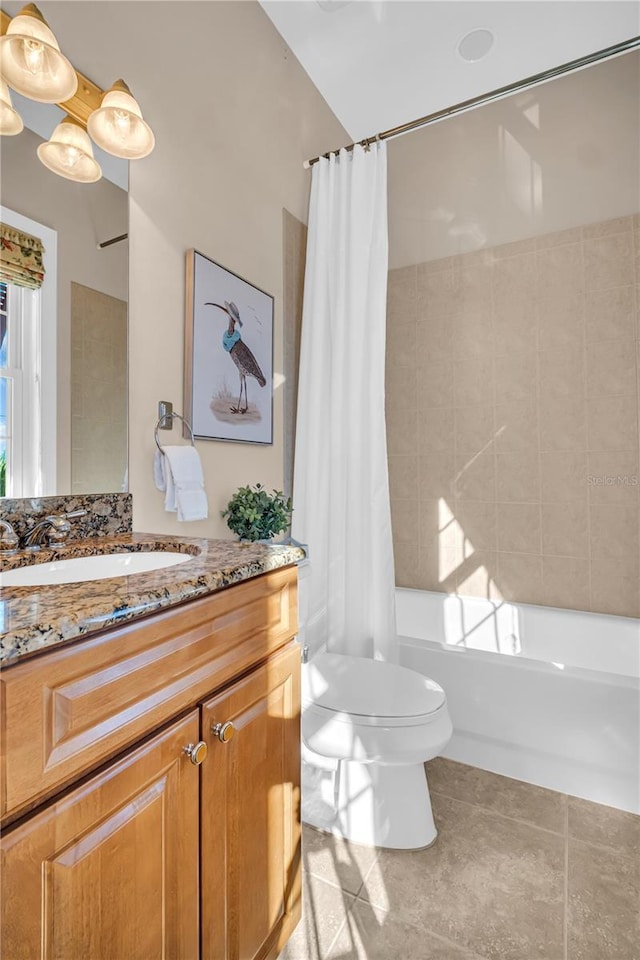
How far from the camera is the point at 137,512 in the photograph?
1418 millimetres

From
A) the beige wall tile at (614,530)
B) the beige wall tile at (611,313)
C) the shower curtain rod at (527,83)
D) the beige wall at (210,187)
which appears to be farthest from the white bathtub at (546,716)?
the shower curtain rod at (527,83)

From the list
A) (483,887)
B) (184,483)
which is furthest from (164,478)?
(483,887)

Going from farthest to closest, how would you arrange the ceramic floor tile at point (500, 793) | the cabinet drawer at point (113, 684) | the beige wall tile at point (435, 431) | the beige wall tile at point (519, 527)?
the beige wall tile at point (435, 431)
the beige wall tile at point (519, 527)
the ceramic floor tile at point (500, 793)
the cabinet drawer at point (113, 684)

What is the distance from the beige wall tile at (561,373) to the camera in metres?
2.44

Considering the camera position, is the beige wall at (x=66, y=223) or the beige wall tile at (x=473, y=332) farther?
the beige wall tile at (x=473, y=332)

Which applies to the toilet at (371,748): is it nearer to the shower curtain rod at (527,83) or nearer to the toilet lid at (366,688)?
the toilet lid at (366,688)

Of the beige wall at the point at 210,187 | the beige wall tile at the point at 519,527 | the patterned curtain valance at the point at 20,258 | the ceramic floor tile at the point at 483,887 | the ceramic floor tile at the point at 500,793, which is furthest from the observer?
the beige wall tile at the point at 519,527

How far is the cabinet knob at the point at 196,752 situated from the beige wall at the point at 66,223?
0.71 metres

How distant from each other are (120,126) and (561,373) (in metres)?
2.17

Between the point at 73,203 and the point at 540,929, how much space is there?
7.00ft

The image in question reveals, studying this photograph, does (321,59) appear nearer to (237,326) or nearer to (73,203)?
(237,326)

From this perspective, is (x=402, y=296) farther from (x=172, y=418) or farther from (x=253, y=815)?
(x=253, y=815)

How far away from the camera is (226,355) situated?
1.76 meters

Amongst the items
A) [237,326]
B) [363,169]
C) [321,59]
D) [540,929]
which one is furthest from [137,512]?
[321,59]
